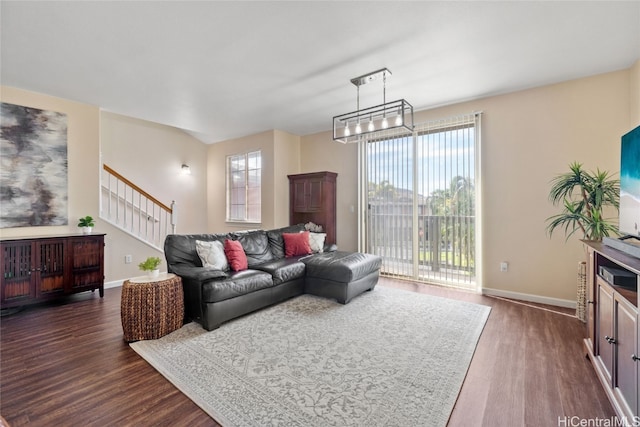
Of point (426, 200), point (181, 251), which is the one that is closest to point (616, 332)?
point (426, 200)

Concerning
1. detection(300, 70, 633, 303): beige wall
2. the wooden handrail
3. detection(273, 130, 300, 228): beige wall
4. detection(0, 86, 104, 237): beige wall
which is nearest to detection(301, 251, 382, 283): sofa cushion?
detection(300, 70, 633, 303): beige wall

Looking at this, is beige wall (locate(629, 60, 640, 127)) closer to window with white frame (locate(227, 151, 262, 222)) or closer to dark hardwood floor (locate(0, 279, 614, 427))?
dark hardwood floor (locate(0, 279, 614, 427))

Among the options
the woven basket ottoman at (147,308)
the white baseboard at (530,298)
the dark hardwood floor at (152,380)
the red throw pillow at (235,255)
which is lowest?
the dark hardwood floor at (152,380)

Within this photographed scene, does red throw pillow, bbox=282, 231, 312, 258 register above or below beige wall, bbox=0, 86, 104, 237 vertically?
below

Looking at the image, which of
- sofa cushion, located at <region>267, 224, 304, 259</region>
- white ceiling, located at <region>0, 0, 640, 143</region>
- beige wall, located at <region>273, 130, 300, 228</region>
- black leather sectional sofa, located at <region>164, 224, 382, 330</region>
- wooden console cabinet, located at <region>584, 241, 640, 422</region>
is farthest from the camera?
beige wall, located at <region>273, 130, 300, 228</region>

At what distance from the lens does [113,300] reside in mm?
3822

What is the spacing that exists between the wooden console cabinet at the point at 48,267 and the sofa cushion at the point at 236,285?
89.4 inches

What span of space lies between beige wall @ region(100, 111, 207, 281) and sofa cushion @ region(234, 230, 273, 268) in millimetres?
2084

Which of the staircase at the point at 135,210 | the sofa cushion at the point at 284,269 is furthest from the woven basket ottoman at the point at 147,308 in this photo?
the staircase at the point at 135,210

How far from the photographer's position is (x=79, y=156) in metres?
4.13

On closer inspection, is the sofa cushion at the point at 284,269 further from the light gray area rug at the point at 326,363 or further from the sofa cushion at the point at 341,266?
the light gray area rug at the point at 326,363

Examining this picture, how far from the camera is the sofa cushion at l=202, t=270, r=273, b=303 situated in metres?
2.77

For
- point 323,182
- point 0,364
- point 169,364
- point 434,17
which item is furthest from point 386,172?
point 0,364

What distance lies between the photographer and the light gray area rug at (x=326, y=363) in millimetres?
1715
